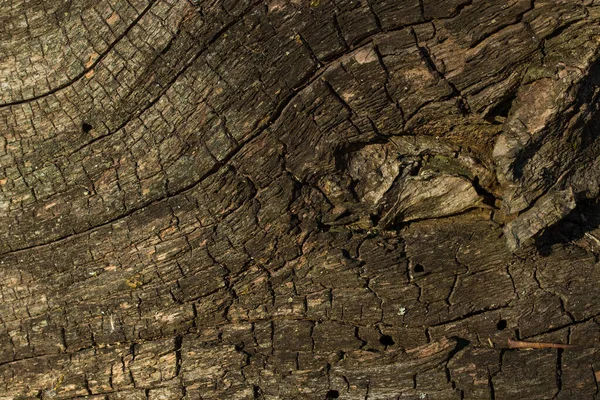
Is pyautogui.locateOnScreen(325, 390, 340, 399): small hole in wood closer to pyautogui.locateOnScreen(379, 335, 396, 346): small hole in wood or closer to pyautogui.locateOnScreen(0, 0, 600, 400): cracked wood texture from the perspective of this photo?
pyautogui.locateOnScreen(0, 0, 600, 400): cracked wood texture

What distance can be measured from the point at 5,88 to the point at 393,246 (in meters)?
2.16

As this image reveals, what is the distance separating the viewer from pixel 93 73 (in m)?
2.97

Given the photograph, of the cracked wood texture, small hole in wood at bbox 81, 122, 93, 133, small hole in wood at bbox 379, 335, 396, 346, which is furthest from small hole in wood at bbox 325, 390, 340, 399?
small hole in wood at bbox 81, 122, 93, 133

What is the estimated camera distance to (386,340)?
301 centimetres

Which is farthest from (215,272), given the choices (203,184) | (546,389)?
(546,389)

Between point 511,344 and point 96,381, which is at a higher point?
point 96,381

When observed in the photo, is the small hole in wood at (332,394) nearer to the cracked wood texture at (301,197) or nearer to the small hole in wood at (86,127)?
the cracked wood texture at (301,197)

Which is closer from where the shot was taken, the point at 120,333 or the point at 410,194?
the point at 410,194

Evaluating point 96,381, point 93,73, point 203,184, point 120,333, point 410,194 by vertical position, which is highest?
point 93,73

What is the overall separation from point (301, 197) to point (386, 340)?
86cm

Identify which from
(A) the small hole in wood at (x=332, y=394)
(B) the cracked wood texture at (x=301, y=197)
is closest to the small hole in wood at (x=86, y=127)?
(B) the cracked wood texture at (x=301, y=197)

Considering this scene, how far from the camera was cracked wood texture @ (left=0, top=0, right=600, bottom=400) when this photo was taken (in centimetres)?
276

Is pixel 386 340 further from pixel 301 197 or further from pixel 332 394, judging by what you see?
pixel 301 197

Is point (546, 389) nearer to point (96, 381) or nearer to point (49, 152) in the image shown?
point (96, 381)
